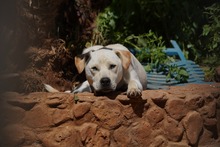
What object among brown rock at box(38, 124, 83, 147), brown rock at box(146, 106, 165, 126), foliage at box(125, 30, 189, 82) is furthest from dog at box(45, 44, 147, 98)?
foliage at box(125, 30, 189, 82)

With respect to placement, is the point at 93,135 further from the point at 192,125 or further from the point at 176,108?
the point at 192,125

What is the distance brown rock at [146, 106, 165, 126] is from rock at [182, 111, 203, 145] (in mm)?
288

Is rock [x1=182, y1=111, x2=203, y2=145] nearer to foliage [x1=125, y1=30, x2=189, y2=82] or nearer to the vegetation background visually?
foliage [x1=125, y1=30, x2=189, y2=82]

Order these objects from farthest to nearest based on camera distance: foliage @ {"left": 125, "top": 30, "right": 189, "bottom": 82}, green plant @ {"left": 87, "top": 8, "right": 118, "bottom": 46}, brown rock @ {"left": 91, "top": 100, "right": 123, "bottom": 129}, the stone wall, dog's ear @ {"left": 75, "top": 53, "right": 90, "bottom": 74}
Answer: green plant @ {"left": 87, "top": 8, "right": 118, "bottom": 46} < foliage @ {"left": 125, "top": 30, "right": 189, "bottom": 82} < dog's ear @ {"left": 75, "top": 53, "right": 90, "bottom": 74} < brown rock @ {"left": 91, "top": 100, "right": 123, "bottom": 129} < the stone wall

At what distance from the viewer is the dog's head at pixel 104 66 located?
4.46m

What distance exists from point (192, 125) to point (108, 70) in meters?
1.06

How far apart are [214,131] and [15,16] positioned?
7.95ft

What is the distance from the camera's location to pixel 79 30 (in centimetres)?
622

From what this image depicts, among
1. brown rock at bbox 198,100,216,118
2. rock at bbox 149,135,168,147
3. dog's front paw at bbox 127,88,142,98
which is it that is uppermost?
dog's front paw at bbox 127,88,142,98

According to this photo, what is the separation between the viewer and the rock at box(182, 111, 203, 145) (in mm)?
4770

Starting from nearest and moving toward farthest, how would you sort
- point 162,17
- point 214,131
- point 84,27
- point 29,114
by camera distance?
1. point 29,114
2. point 214,131
3. point 84,27
4. point 162,17

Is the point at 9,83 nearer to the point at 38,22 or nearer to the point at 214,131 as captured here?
the point at 38,22

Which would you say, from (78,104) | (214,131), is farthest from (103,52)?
(214,131)

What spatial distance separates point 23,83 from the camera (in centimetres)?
479
